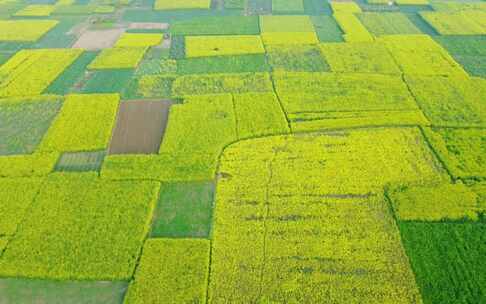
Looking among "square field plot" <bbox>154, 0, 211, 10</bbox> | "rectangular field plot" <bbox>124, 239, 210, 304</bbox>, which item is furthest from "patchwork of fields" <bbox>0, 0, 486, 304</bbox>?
"square field plot" <bbox>154, 0, 211, 10</bbox>

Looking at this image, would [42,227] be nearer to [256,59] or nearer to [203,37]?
[256,59]

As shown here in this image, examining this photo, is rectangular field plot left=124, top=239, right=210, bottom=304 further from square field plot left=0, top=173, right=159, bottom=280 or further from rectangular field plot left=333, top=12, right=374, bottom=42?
rectangular field plot left=333, top=12, right=374, bottom=42

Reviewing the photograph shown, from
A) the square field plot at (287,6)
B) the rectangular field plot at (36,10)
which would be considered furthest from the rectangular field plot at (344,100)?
the rectangular field plot at (36,10)

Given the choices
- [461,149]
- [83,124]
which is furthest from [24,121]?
[461,149]

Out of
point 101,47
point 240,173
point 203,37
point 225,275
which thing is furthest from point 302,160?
point 101,47

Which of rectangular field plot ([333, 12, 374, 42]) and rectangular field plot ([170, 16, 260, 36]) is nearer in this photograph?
rectangular field plot ([333, 12, 374, 42])
